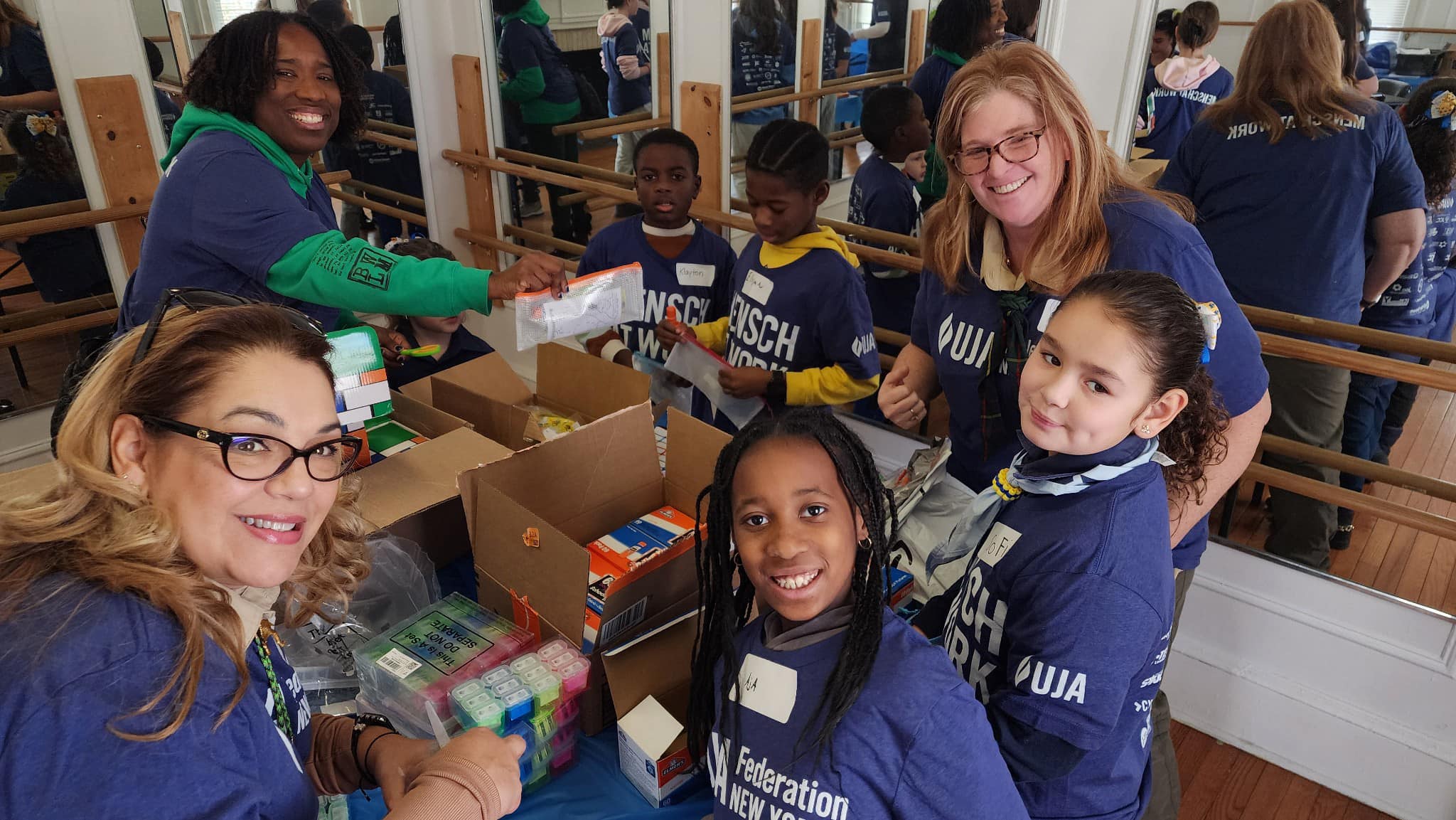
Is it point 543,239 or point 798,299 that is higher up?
A: point 798,299

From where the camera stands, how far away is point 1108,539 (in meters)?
1.13

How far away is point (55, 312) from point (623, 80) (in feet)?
8.11

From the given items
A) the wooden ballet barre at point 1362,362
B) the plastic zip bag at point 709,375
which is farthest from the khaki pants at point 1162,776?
the plastic zip bag at point 709,375

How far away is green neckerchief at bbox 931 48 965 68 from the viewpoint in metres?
3.20

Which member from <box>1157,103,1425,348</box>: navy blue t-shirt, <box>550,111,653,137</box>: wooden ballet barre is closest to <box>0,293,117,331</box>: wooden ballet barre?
<box>550,111,653,137</box>: wooden ballet barre

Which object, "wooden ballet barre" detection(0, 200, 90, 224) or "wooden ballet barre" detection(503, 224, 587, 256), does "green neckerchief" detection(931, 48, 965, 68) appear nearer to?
"wooden ballet barre" detection(503, 224, 587, 256)

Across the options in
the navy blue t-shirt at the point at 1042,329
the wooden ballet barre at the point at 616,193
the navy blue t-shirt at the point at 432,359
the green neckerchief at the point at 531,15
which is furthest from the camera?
the green neckerchief at the point at 531,15

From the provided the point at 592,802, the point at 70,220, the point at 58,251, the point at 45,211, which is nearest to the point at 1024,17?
the point at 592,802

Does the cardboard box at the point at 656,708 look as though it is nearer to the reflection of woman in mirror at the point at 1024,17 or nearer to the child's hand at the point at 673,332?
the child's hand at the point at 673,332

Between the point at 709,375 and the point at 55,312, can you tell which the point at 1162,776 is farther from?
the point at 55,312

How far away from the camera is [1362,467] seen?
2.38m

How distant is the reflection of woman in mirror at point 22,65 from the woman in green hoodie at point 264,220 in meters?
2.01

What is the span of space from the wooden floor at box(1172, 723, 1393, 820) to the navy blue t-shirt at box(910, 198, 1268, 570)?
1.11 m

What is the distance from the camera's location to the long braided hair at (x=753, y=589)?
107cm
